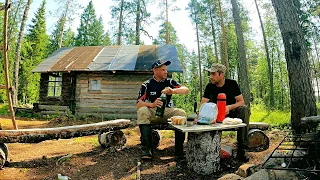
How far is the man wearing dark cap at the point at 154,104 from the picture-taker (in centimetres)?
398

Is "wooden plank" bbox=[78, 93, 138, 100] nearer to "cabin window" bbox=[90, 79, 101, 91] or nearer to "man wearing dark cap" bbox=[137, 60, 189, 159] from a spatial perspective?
"cabin window" bbox=[90, 79, 101, 91]

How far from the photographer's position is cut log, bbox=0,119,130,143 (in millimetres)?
3645

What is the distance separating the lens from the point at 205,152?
3223 millimetres

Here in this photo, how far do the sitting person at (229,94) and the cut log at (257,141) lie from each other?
0.69 m

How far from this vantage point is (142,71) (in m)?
11.4

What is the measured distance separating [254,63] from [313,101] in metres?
30.4

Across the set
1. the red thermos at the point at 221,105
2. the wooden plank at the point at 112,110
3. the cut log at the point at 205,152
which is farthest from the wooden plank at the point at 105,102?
the cut log at the point at 205,152

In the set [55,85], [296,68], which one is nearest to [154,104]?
[296,68]

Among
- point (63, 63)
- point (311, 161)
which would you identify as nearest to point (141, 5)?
point (63, 63)

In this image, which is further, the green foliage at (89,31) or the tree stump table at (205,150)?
the green foliage at (89,31)

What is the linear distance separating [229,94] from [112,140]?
2668 millimetres

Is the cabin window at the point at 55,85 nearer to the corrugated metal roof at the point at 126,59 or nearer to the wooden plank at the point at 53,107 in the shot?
the wooden plank at the point at 53,107

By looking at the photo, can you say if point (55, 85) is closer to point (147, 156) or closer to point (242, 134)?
point (147, 156)

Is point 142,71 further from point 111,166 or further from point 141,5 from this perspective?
point 141,5
